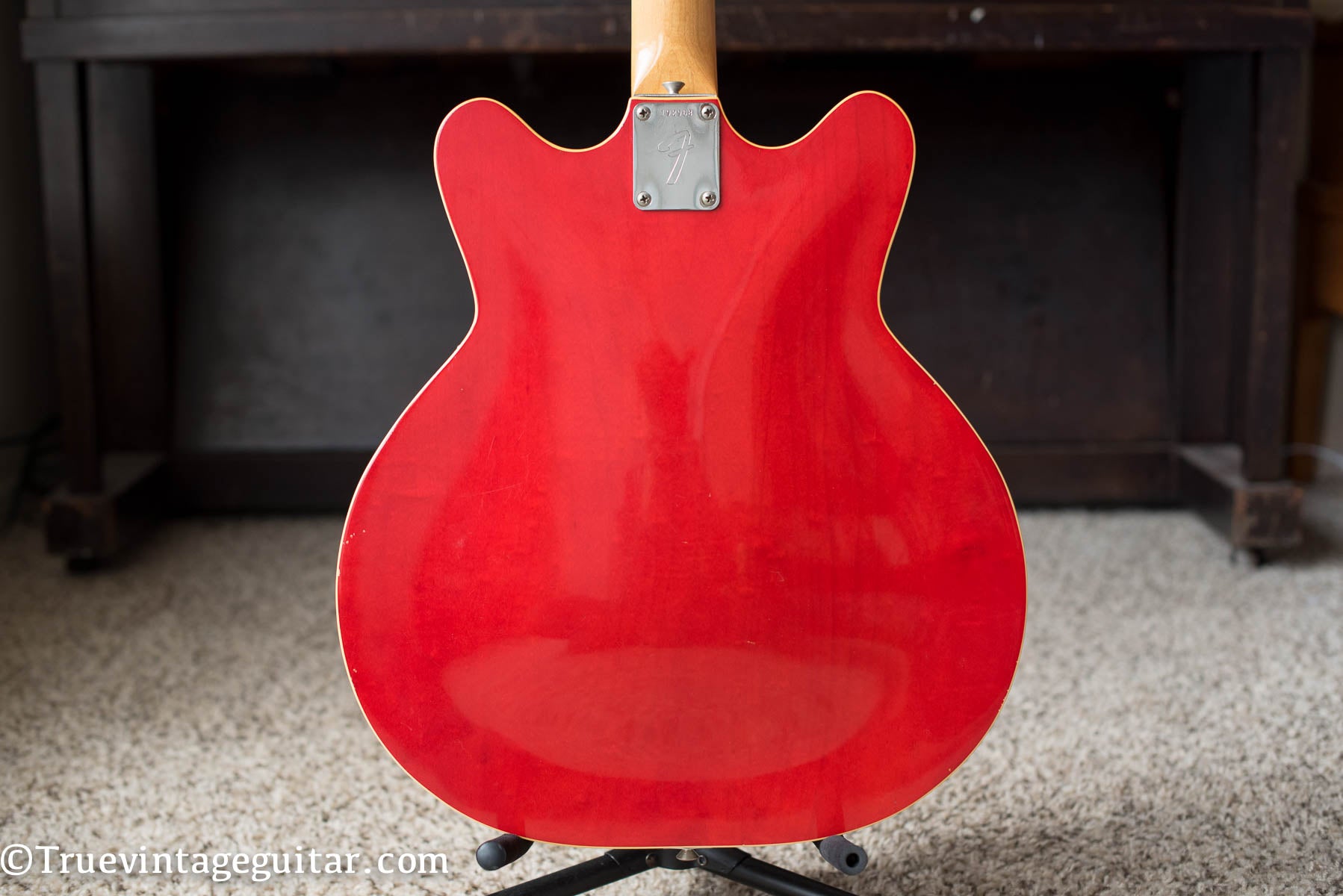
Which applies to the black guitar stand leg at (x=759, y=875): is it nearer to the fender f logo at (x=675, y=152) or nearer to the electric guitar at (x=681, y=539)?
the electric guitar at (x=681, y=539)

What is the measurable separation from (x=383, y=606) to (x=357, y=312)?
1.12 meters

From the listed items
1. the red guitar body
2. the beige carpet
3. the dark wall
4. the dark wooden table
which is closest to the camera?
the red guitar body

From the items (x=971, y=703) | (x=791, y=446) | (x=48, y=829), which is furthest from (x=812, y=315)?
(x=48, y=829)

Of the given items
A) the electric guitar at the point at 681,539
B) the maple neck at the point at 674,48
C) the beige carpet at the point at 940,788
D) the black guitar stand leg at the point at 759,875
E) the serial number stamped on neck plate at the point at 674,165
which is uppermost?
the maple neck at the point at 674,48

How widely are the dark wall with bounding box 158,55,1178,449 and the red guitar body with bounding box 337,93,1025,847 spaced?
1035 mm

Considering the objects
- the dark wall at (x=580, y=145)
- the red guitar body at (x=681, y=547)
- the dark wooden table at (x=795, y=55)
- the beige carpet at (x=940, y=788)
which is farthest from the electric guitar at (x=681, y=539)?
the dark wall at (x=580, y=145)

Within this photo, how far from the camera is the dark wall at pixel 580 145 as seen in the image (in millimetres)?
1608

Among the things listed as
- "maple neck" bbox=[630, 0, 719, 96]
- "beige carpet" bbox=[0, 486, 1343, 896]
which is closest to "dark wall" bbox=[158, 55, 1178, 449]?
"beige carpet" bbox=[0, 486, 1343, 896]

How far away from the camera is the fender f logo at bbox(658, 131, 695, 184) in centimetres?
61

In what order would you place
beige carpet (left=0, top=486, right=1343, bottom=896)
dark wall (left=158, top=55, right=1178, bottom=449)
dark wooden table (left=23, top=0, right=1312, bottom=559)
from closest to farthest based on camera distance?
1. beige carpet (left=0, top=486, right=1343, bottom=896)
2. dark wooden table (left=23, top=0, right=1312, bottom=559)
3. dark wall (left=158, top=55, right=1178, bottom=449)

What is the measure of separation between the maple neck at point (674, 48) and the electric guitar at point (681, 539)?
42 millimetres

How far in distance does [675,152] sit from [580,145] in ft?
3.43

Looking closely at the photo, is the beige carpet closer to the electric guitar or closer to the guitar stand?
the guitar stand

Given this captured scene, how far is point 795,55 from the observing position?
5.13 ft
